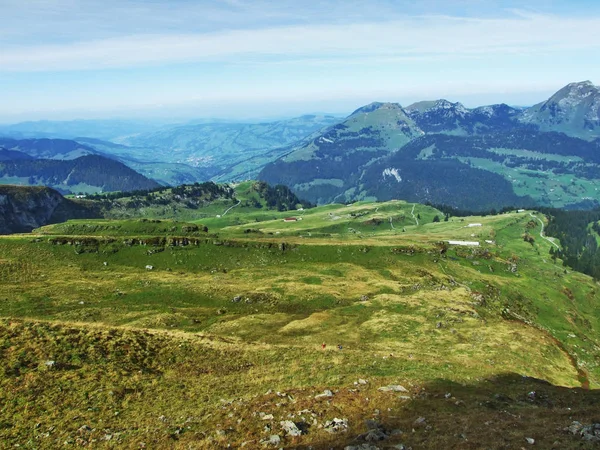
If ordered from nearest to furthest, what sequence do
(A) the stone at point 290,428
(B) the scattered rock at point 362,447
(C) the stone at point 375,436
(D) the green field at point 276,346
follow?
1. (B) the scattered rock at point 362,447
2. (C) the stone at point 375,436
3. (A) the stone at point 290,428
4. (D) the green field at point 276,346

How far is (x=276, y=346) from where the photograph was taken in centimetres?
6075

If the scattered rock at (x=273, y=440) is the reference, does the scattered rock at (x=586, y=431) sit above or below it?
above

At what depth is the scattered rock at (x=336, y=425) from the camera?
111 ft

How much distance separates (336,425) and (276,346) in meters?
27.2

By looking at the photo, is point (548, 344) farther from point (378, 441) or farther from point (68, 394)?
point (68, 394)

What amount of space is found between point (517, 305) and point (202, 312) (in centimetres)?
10224

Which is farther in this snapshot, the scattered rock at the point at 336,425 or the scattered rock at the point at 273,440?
the scattered rock at the point at 336,425

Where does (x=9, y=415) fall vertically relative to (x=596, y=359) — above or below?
above

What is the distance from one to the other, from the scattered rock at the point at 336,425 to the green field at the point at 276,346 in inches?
29.7

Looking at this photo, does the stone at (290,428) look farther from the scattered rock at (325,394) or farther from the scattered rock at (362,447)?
the scattered rock at (325,394)

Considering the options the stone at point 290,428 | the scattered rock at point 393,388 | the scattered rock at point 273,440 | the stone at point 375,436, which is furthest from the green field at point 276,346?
the scattered rock at point 393,388

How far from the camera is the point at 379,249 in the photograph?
154m

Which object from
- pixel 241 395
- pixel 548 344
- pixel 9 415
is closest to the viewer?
pixel 9 415

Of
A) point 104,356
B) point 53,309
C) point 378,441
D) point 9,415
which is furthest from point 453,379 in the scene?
point 53,309
